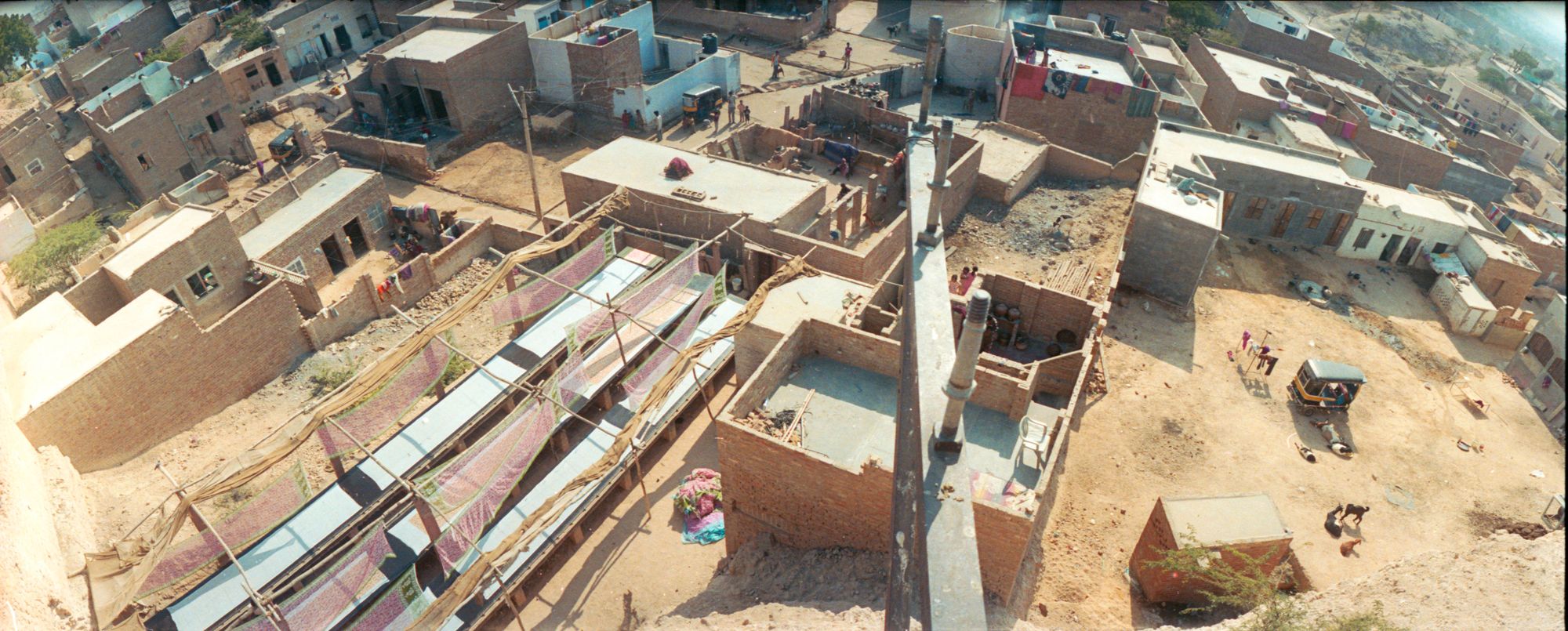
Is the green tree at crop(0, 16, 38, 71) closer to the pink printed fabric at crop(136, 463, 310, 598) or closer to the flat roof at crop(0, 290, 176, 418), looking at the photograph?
the flat roof at crop(0, 290, 176, 418)

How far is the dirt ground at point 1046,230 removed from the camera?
24531 millimetres

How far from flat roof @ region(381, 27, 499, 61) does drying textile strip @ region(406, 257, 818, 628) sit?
24.2 metres

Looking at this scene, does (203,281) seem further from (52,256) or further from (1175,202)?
(1175,202)

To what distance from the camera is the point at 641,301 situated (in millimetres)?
22656

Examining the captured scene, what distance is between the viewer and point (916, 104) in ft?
133

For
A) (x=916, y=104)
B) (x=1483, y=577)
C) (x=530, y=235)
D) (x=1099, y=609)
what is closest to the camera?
(x=1483, y=577)

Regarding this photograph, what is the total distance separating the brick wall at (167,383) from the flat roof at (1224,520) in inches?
948

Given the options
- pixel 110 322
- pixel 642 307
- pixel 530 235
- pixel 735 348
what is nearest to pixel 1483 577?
pixel 735 348

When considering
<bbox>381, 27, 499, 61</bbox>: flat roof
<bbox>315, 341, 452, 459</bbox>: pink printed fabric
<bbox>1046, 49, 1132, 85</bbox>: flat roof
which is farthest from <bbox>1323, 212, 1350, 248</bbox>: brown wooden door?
<bbox>381, 27, 499, 61</bbox>: flat roof

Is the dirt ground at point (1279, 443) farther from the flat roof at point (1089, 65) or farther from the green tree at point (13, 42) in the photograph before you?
the green tree at point (13, 42)

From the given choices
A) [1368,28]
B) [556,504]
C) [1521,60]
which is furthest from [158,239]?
[1368,28]

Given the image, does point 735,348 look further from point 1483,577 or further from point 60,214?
point 60,214

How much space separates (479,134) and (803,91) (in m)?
16.8

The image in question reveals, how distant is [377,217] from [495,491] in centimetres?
1748
